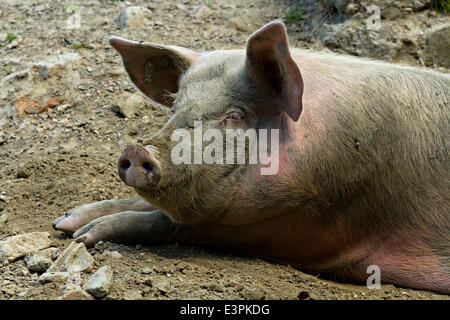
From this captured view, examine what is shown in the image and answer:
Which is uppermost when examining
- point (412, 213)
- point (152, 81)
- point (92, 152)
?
point (152, 81)

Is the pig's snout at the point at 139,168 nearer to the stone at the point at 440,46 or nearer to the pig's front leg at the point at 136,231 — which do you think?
the pig's front leg at the point at 136,231

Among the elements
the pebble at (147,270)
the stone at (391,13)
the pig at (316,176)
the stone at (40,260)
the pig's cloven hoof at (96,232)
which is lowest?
the stone at (40,260)

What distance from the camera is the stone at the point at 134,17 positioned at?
7.32 m

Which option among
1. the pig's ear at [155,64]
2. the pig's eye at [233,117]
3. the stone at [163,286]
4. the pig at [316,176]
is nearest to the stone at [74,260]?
the pig at [316,176]

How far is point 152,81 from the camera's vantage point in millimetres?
4863

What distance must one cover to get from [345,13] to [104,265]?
428cm

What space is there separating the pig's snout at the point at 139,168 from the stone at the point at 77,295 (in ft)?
2.15

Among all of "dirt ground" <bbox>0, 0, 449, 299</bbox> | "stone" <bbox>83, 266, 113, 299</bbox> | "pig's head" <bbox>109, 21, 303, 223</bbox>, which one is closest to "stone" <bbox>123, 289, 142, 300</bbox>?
"dirt ground" <bbox>0, 0, 449, 299</bbox>

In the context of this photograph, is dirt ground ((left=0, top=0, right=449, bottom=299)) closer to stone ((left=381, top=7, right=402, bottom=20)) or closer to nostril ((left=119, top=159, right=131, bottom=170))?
stone ((left=381, top=7, right=402, bottom=20))

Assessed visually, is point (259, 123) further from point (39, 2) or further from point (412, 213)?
point (39, 2)

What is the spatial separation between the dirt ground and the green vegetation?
1cm

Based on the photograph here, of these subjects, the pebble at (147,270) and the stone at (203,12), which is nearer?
the pebble at (147,270)

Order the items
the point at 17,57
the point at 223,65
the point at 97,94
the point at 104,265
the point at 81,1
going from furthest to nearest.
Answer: the point at 81,1 → the point at 17,57 → the point at 97,94 → the point at 223,65 → the point at 104,265

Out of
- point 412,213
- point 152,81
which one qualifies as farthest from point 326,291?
point 152,81
